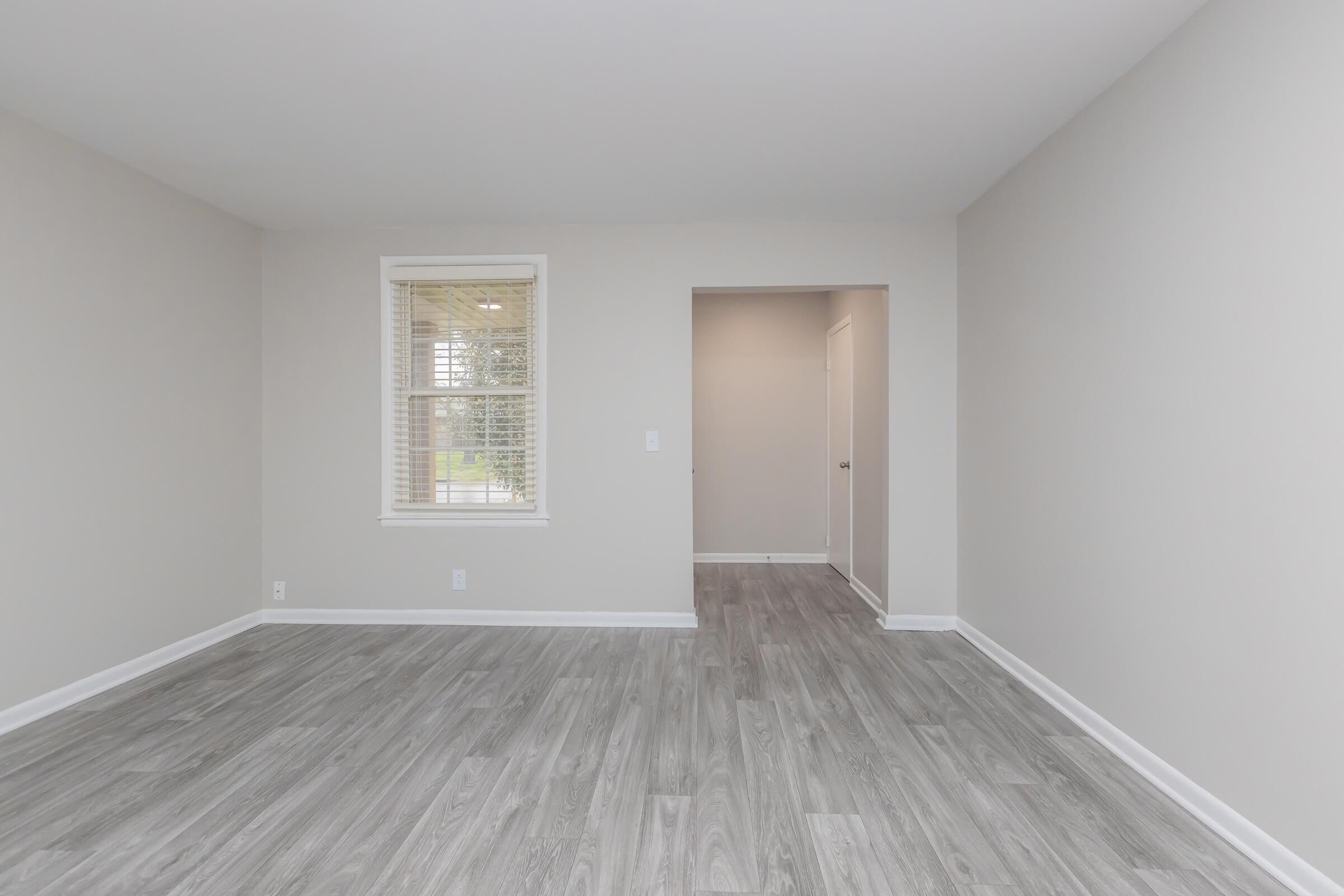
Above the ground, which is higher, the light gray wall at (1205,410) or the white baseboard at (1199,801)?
the light gray wall at (1205,410)

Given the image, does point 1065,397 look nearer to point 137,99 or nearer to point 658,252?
point 658,252

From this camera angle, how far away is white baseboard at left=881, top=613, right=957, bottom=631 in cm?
377

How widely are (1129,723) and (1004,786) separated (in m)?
0.59

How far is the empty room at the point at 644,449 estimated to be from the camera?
1714 mm

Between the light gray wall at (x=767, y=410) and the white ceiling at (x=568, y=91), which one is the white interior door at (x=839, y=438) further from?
the white ceiling at (x=568, y=91)

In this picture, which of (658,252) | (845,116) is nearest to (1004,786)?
(845,116)

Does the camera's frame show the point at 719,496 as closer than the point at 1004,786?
No

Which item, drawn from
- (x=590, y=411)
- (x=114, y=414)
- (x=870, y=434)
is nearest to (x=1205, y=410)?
(x=870, y=434)

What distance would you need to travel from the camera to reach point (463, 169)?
3.06m

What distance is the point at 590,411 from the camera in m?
3.87

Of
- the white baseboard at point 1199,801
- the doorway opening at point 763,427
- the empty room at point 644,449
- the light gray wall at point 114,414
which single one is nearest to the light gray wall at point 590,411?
the empty room at point 644,449

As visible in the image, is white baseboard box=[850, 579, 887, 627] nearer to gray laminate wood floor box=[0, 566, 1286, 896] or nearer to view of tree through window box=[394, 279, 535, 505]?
gray laminate wood floor box=[0, 566, 1286, 896]

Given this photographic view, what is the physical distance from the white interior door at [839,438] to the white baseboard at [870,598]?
0.25m

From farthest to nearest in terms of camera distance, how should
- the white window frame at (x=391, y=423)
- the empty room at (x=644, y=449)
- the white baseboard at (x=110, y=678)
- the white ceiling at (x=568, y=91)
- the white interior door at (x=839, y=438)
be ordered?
the white interior door at (x=839, y=438) → the white window frame at (x=391, y=423) → the white baseboard at (x=110, y=678) → the white ceiling at (x=568, y=91) → the empty room at (x=644, y=449)
